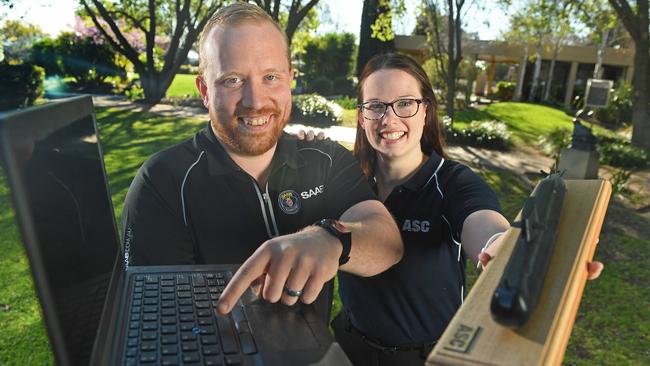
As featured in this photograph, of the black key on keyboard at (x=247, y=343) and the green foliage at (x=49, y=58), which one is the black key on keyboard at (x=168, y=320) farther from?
the green foliage at (x=49, y=58)

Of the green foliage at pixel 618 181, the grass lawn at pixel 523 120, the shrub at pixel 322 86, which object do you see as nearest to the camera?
the green foliage at pixel 618 181

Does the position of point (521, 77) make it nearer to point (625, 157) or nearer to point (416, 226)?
point (625, 157)

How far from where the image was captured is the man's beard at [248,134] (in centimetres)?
184

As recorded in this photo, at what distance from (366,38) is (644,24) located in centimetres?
654

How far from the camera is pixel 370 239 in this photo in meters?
1.58

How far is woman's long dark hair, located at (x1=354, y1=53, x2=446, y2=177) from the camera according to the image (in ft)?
7.97

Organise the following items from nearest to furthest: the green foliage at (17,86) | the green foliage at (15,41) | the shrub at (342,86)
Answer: the green foliage at (17,86), the green foliage at (15,41), the shrub at (342,86)

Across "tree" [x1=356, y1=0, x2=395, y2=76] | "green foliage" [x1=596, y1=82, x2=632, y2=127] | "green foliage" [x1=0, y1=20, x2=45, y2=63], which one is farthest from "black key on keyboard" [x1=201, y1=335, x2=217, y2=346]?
"green foliage" [x1=596, y1=82, x2=632, y2=127]

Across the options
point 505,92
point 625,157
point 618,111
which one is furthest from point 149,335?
point 505,92

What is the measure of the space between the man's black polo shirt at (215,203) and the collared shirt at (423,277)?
37 centimetres

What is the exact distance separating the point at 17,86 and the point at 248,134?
16.1m

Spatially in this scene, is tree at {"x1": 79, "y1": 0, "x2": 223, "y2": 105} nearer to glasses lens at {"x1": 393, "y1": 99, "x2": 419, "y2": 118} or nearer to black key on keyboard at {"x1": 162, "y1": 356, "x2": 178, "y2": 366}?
glasses lens at {"x1": 393, "y1": 99, "x2": 419, "y2": 118}

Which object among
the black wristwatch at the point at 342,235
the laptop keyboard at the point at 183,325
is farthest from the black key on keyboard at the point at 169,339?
the black wristwatch at the point at 342,235

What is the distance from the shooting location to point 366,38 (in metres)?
14.3
